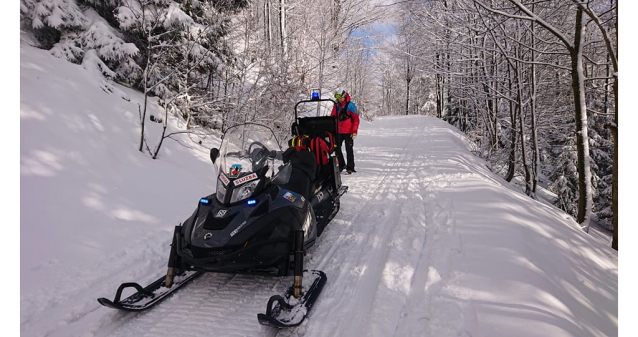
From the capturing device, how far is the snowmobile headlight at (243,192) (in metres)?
2.92

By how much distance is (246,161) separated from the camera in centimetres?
327

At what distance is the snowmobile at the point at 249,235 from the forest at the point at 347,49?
3.00 meters

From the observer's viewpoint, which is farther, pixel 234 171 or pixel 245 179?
pixel 234 171

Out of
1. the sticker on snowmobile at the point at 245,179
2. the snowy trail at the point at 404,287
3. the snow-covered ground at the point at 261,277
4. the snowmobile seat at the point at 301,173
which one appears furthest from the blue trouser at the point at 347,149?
the sticker on snowmobile at the point at 245,179

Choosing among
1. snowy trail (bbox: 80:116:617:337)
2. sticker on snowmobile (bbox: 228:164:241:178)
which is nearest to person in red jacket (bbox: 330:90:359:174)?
snowy trail (bbox: 80:116:617:337)

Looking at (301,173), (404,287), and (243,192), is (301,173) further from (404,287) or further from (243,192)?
(404,287)

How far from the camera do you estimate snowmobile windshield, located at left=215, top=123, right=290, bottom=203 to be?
2.97 m

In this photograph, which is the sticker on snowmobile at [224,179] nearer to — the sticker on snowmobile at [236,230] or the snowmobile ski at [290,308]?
the sticker on snowmobile at [236,230]

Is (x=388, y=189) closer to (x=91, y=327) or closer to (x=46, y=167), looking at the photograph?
(x=91, y=327)

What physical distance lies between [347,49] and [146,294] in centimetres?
1415

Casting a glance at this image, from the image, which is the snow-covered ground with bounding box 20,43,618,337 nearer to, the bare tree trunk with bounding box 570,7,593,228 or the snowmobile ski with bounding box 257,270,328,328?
the snowmobile ski with bounding box 257,270,328,328

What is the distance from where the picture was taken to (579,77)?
16.4ft

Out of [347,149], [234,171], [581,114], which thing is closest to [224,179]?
[234,171]

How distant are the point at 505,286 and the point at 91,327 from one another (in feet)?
11.1
